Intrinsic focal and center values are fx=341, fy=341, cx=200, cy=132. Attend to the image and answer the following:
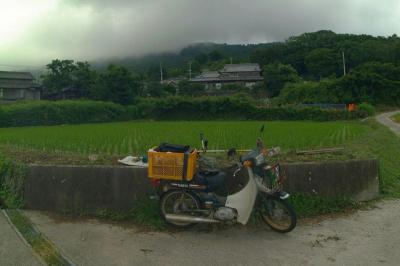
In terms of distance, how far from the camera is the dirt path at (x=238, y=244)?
11.0ft

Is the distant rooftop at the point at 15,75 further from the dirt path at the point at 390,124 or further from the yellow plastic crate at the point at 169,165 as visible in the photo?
the yellow plastic crate at the point at 169,165

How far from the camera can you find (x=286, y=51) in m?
64.2

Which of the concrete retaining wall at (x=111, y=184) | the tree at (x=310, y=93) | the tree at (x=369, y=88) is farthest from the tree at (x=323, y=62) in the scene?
the concrete retaining wall at (x=111, y=184)

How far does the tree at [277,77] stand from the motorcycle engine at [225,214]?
4584cm

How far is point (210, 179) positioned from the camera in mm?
4137

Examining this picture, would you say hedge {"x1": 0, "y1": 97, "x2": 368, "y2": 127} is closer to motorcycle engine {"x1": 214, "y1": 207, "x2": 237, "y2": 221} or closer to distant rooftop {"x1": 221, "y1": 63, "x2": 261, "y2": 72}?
distant rooftop {"x1": 221, "y1": 63, "x2": 261, "y2": 72}

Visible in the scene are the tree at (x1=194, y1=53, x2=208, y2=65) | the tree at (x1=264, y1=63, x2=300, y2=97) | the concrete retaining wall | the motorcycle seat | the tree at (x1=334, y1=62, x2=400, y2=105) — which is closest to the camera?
the motorcycle seat

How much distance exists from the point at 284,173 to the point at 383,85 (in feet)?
121

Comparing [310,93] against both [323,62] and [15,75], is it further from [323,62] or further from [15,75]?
[15,75]

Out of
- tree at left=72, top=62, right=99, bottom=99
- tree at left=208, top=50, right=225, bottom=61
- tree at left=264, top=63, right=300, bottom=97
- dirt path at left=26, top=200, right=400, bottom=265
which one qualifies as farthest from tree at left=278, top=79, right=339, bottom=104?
tree at left=208, top=50, right=225, bottom=61

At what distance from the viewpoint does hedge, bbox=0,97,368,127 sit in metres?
29.9

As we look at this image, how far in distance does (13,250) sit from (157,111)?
33.6 metres

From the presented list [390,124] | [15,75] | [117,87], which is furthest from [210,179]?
[15,75]

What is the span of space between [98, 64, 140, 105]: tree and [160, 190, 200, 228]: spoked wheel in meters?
36.0
